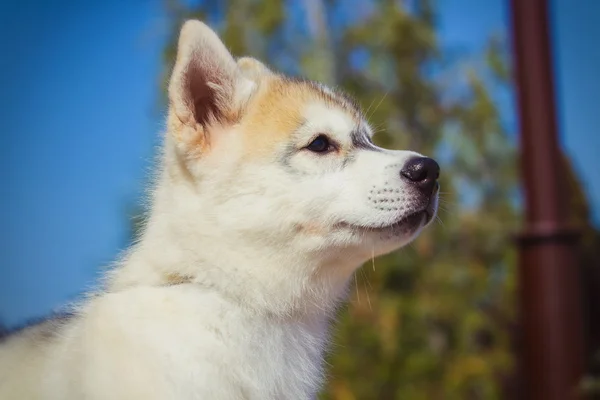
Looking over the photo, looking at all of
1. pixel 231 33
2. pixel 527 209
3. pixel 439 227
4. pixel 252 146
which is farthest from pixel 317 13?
pixel 252 146

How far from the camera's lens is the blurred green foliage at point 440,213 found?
741 cm

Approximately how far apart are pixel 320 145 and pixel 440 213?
18.1ft

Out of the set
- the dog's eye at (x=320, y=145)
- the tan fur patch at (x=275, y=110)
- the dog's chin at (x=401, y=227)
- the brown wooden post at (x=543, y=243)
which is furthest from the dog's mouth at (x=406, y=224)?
the brown wooden post at (x=543, y=243)

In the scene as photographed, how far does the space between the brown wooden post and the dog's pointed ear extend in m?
4.10

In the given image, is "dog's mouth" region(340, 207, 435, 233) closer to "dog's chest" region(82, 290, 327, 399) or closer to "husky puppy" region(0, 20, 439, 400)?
"husky puppy" region(0, 20, 439, 400)

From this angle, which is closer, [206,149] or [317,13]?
[206,149]

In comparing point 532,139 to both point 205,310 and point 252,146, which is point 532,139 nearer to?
point 252,146

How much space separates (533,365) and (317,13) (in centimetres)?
471

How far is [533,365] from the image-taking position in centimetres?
613

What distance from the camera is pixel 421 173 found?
2.54 metres

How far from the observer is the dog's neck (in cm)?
246

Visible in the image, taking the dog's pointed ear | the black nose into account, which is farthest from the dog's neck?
the black nose

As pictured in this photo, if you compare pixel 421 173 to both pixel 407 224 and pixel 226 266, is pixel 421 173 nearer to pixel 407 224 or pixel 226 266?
pixel 407 224

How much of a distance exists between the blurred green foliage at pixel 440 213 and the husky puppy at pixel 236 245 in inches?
176
